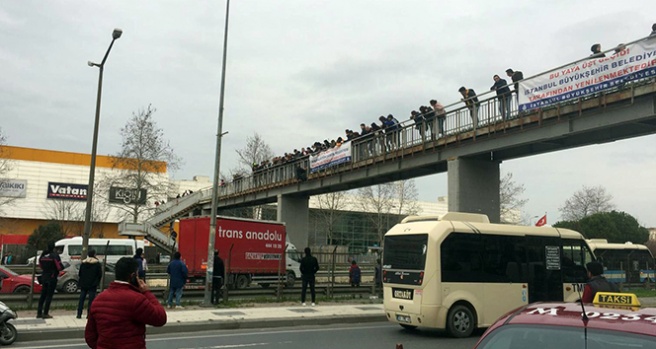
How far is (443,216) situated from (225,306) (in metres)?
8.01

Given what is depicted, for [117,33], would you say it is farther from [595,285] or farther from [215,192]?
[595,285]

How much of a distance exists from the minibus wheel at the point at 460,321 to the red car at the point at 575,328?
28.6 feet

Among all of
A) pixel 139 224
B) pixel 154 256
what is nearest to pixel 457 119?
pixel 139 224

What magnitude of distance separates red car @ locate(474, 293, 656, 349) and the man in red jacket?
2.77 meters

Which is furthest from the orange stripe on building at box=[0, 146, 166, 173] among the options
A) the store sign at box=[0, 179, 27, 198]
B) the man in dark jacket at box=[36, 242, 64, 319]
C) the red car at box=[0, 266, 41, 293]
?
the man in dark jacket at box=[36, 242, 64, 319]

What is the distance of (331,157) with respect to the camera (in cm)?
3259

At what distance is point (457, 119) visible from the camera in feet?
78.0

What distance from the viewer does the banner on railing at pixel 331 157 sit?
3136 centimetres

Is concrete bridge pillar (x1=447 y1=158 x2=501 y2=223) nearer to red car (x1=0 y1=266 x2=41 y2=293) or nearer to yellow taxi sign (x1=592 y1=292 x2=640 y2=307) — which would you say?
red car (x1=0 y1=266 x2=41 y2=293)

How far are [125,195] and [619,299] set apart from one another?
153 feet

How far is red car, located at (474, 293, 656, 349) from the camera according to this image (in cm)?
318

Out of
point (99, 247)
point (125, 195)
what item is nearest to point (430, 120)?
point (99, 247)

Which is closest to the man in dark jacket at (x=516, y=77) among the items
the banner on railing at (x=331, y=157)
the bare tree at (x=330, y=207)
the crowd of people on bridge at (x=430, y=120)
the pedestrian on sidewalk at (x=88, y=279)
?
the crowd of people on bridge at (x=430, y=120)

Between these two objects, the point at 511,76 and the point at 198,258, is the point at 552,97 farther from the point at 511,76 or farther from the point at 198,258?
the point at 198,258
